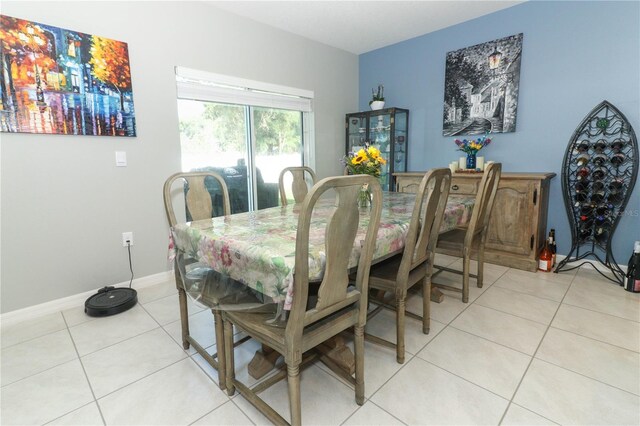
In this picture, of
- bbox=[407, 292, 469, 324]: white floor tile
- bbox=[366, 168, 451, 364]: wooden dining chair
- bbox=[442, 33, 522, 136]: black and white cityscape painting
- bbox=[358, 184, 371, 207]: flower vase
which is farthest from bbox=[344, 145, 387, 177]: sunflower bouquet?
bbox=[442, 33, 522, 136]: black and white cityscape painting

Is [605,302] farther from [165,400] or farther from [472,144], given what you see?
[165,400]

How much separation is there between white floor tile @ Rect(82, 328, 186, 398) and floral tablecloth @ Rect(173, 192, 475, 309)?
0.67 meters

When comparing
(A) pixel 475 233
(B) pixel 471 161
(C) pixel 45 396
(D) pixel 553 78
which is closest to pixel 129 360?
(C) pixel 45 396

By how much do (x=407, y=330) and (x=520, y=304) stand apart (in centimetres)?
97

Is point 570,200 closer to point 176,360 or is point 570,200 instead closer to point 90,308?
point 176,360

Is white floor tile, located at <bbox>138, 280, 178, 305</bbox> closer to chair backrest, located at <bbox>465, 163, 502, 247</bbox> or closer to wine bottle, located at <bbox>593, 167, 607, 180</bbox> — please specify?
chair backrest, located at <bbox>465, 163, 502, 247</bbox>

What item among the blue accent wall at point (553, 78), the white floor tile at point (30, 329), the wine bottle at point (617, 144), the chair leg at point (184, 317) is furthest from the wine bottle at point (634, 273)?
the white floor tile at point (30, 329)

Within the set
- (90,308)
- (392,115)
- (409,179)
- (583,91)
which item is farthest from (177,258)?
(583,91)

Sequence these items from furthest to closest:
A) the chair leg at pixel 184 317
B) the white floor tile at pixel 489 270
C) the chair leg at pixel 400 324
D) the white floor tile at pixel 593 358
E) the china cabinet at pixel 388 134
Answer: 1. the china cabinet at pixel 388 134
2. the white floor tile at pixel 489 270
3. the chair leg at pixel 184 317
4. the chair leg at pixel 400 324
5. the white floor tile at pixel 593 358

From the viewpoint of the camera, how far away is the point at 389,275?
1745 mm

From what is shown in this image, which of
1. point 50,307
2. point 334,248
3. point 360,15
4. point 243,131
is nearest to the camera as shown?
point 334,248

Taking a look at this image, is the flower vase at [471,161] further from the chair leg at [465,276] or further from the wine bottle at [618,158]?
the chair leg at [465,276]

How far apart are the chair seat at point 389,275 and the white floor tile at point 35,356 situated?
5.72 ft

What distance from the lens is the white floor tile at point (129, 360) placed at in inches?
62.9
